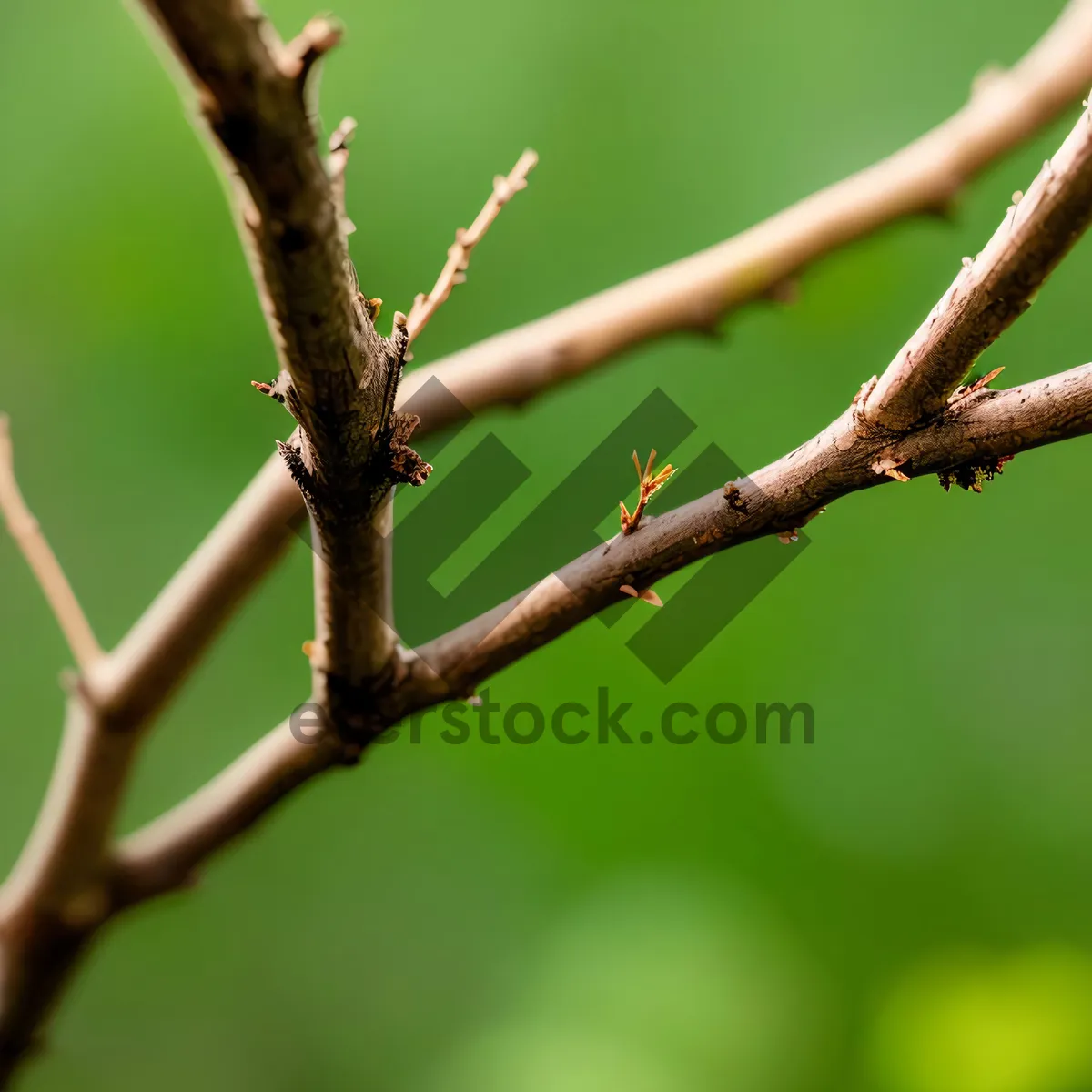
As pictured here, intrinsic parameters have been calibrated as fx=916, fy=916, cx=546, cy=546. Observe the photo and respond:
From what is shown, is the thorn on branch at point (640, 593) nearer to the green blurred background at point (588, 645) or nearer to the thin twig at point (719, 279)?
the thin twig at point (719, 279)

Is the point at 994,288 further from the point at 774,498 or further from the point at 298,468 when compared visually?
the point at 298,468

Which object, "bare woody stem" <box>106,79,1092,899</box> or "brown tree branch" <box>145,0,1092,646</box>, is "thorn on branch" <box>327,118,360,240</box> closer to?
"bare woody stem" <box>106,79,1092,899</box>

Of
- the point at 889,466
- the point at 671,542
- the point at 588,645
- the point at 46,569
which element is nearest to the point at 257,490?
the point at 46,569

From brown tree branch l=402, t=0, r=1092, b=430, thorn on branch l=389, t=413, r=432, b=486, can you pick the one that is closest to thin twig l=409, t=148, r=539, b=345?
thorn on branch l=389, t=413, r=432, b=486

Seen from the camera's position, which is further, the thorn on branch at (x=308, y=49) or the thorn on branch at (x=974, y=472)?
the thorn on branch at (x=974, y=472)

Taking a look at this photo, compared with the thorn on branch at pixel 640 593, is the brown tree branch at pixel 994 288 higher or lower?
higher

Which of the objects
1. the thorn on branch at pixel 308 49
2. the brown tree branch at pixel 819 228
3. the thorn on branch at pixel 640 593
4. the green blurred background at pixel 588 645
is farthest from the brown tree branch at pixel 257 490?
the green blurred background at pixel 588 645
